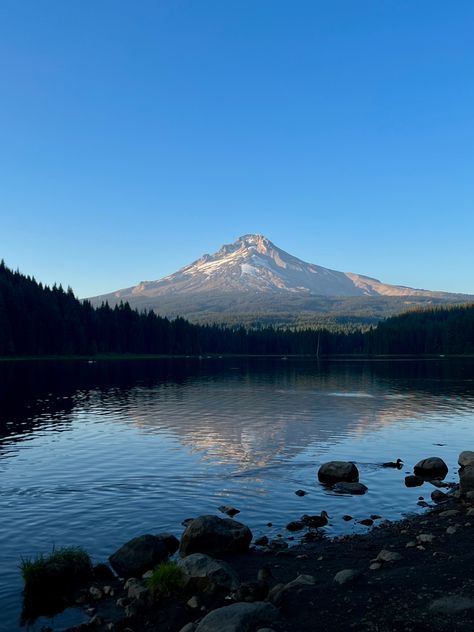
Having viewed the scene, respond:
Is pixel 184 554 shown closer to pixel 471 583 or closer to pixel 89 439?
pixel 471 583

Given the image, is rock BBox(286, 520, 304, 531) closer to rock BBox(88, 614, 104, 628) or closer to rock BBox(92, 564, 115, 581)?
rock BBox(92, 564, 115, 581)

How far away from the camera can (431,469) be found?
40500 mm

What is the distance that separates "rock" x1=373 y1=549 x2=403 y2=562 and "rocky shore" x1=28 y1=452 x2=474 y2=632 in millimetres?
40

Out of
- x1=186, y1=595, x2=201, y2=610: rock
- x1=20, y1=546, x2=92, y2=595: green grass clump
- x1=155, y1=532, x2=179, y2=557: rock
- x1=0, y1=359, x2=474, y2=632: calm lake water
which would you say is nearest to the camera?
x1=186, y1=595, x2=201, y2=610: rock

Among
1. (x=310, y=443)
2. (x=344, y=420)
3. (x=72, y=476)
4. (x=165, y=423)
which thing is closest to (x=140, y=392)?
(x=165, y=423)

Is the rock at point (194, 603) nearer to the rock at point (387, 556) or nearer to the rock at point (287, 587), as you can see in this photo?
the rock at point (287, 587)

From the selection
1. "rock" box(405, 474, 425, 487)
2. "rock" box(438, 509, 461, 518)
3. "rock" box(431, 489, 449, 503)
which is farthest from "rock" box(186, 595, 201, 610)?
"rock" box(405, 474, 425, 487)

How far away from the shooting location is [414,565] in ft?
67.5

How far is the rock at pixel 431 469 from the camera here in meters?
40.3

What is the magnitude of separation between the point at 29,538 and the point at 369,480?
2264 centimetres

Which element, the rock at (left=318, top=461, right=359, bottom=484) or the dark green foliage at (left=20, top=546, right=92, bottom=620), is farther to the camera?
the rock at (left=318, top=461, right=359, bottom=484)

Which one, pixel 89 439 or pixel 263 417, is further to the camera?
pixel 263 417

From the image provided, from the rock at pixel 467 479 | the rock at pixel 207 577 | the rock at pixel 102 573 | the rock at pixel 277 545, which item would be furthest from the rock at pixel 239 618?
the rock at pixel 467 479

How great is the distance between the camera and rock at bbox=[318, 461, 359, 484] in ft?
122
